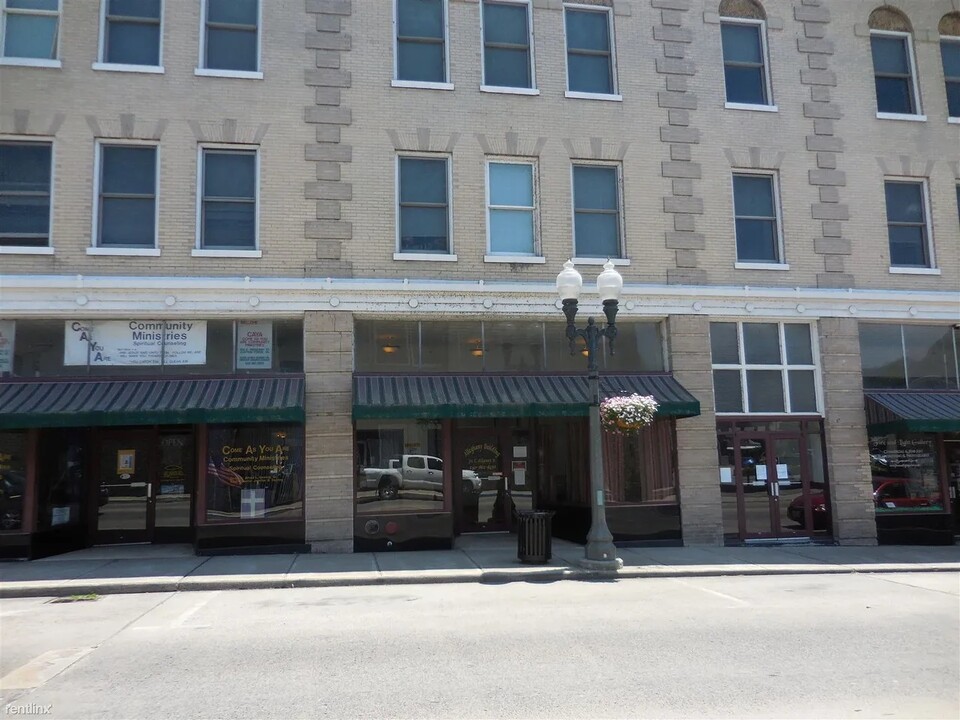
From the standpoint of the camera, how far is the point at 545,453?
16.3m

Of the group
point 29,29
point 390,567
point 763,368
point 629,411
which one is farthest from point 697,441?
point 29,29

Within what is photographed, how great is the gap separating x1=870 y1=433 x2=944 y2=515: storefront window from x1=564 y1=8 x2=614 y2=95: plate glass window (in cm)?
933

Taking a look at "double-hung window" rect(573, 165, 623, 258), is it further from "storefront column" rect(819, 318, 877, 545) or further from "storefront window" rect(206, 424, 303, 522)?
"storefront window" rect(206, 424, 303, 522)

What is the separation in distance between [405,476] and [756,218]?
357 inches

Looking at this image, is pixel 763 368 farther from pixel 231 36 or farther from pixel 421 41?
pixel 231 36

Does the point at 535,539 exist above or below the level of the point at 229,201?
below

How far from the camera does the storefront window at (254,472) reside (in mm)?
12977

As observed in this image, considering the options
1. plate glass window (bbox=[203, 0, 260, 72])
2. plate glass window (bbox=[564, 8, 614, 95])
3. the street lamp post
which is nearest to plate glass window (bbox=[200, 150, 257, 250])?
plate glass window (bbox=[203, 0, 260, 72])

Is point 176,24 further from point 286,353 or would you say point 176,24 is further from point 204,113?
point 286,353

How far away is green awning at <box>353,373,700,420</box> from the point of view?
1266 centimetres

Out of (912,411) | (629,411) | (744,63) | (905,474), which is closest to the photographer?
(629,411)

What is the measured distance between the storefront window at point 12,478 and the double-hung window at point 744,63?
15414 millimetres

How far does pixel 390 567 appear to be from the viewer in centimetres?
1177

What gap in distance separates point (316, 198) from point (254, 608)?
763 cm
